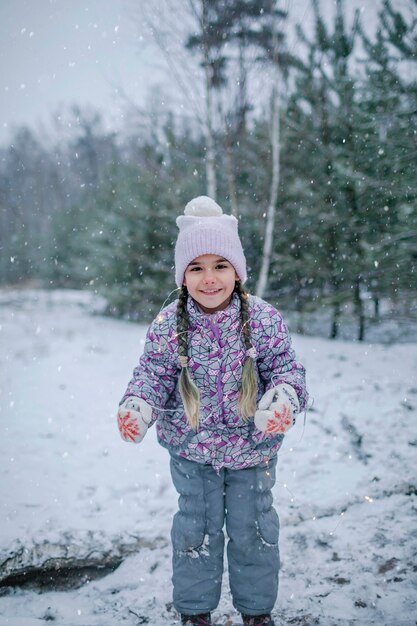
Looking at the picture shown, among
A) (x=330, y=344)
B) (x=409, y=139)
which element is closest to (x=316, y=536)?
(x=409, y=139)

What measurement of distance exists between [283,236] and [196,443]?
6.83 meters

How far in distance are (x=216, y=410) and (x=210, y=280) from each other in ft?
2.16

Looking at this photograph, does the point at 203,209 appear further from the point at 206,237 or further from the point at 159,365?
the point at 159,365

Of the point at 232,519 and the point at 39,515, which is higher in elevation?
the point at 232,519

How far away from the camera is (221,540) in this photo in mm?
2205

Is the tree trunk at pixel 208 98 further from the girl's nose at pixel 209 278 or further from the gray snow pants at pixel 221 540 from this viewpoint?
the gray snow pants at pixel 221 540

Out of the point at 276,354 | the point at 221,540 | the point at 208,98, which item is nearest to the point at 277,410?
the point at 276,354

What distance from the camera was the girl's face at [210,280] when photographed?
6.84ft

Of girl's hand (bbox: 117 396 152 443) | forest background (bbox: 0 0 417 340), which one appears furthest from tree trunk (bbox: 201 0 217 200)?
girl's hand (bbox: 117 396 152 443)

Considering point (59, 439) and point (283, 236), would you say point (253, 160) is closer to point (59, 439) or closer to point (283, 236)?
point (283, 236)

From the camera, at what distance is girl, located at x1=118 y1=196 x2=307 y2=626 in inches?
82.4

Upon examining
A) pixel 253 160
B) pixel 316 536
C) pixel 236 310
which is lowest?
pixel 316 536

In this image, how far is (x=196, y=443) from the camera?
7.00 ft

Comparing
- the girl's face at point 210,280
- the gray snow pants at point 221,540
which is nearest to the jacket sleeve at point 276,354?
the girl's face at point 210,280
